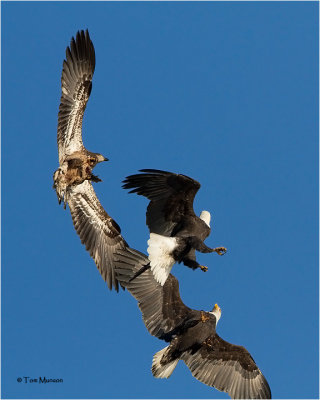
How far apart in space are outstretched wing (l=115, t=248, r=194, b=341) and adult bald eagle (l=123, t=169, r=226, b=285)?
1.98 feet

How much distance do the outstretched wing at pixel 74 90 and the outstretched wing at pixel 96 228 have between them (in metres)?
0.79

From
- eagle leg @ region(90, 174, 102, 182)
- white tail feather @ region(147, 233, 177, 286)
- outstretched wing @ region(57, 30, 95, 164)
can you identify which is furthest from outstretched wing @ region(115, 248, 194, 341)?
outstretched wing @ region(57, 30, 95, 164)

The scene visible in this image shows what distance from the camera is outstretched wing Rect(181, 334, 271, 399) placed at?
12.3 meters

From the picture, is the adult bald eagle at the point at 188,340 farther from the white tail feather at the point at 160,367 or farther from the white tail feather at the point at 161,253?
the white tail feather at the point at 161,253

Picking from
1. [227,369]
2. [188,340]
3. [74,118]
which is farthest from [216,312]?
[74,118]

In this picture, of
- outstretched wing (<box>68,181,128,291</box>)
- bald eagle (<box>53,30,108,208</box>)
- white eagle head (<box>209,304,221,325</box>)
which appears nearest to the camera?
white eagle head (<box>209,304,221,325</box>)

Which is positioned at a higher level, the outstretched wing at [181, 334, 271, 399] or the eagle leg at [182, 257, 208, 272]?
the eagle leg at [182, 257, 208, 272]

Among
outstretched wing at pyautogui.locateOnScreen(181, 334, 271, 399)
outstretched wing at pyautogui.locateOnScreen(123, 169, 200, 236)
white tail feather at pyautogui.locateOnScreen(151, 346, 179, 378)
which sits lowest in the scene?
white tail feather at pyautogui.locateOnScreen(151, 346, 179, 378)

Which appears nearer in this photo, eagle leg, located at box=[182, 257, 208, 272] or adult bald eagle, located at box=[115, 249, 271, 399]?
eagle leg, located at box=[182, 257, 208, 272]

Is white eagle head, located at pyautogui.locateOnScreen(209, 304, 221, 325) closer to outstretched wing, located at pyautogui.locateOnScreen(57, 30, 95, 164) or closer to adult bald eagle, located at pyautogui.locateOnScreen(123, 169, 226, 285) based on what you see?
adult bald eagle, located at pyautogui.locateOnScreen(123, 169, 226, 285)

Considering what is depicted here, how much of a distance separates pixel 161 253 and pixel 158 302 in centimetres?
116

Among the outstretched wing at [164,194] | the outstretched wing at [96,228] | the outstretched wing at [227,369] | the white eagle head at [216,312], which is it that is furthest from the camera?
the outstretched wing at [96,228]

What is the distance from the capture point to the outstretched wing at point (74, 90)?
498 inches

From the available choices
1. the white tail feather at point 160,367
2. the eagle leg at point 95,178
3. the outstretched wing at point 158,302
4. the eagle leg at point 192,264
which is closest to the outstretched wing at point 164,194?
the eagle leg at point 192,264
